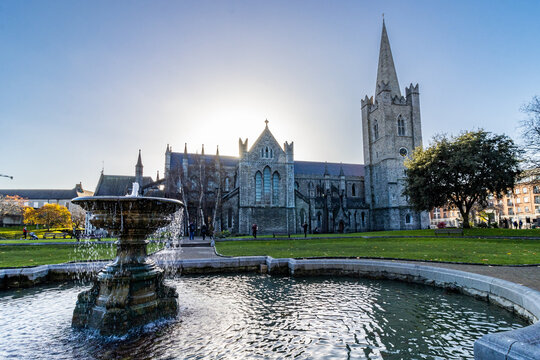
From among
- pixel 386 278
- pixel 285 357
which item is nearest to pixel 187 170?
pixel 386 278

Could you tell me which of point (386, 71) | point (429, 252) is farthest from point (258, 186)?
point (386, 71)

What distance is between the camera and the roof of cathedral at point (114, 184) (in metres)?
58.1

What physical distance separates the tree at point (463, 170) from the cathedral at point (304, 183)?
14.5 metres

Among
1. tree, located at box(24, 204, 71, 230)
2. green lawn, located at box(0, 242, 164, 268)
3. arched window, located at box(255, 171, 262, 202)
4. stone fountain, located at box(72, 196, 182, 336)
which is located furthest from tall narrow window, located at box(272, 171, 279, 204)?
tree, located at box(24, 204, 71, 230)

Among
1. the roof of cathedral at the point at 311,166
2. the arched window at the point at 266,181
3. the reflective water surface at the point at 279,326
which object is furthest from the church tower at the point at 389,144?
the reflective water surface at the point at 279,326

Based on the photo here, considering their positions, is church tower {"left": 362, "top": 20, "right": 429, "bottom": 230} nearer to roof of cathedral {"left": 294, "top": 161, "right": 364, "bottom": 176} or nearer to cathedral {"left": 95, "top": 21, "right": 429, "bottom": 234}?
cathedral {"left": 95, "top": 21, "right": 429, "bottom": 234}

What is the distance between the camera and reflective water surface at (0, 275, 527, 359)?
441 cm

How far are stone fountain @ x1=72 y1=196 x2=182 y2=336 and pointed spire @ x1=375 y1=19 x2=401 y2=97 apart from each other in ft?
179

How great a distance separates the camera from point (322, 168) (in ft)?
199

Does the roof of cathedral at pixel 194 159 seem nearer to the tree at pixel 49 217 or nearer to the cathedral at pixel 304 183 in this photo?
the cathedral at pixel 304 183

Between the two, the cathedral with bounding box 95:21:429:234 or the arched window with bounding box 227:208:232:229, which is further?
the arched window with bounding box 227:208:232:229

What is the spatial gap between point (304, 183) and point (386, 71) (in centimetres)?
2579

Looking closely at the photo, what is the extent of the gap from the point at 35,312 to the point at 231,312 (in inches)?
170

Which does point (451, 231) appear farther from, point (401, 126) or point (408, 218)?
point (401, 126)
